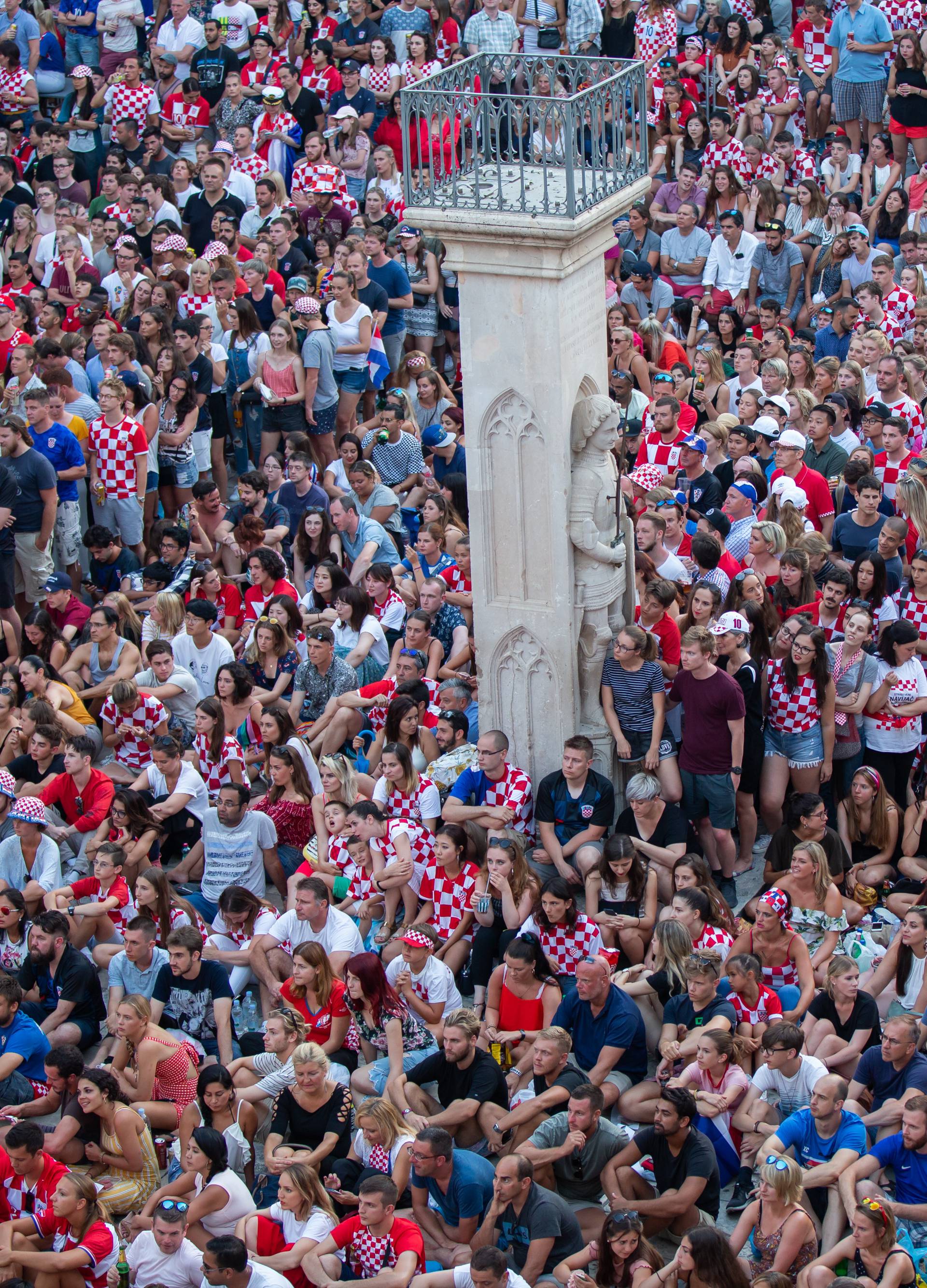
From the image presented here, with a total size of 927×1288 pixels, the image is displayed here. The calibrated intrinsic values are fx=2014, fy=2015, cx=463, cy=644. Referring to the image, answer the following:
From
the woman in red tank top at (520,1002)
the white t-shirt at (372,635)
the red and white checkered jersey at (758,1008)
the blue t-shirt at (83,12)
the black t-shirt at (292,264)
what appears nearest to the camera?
the red and white checkered jersey at (758,1008)

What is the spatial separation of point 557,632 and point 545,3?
405 inches

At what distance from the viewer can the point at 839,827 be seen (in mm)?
10352

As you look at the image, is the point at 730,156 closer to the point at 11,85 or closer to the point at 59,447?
the point at 11,85

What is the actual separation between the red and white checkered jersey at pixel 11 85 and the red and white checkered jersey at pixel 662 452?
8851 mm

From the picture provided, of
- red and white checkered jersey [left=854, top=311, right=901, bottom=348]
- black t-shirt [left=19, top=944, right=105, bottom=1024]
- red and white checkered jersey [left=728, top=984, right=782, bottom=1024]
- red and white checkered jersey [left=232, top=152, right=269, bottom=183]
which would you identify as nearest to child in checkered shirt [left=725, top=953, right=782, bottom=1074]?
red and white checkered jersey [left=728, top=984, right=782, bottom=1024]

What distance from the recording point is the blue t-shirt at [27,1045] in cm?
927

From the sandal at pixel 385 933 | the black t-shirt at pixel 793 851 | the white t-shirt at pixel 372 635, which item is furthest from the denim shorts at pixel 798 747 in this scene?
the white t-shirt at pixel 372 635

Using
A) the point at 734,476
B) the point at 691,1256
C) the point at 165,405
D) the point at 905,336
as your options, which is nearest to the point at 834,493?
the point at 734,476

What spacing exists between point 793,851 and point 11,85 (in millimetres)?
12422

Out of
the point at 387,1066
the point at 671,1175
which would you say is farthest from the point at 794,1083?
the point at 387,1066

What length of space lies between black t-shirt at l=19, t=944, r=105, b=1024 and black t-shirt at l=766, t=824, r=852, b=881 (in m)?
3.35

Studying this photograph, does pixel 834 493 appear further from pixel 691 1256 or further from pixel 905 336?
pixel 691 1256

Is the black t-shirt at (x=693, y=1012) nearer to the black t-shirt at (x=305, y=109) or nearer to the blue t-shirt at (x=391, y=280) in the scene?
the blue t-shirt at (x=391, y=280)

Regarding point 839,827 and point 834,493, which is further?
point 834,493
